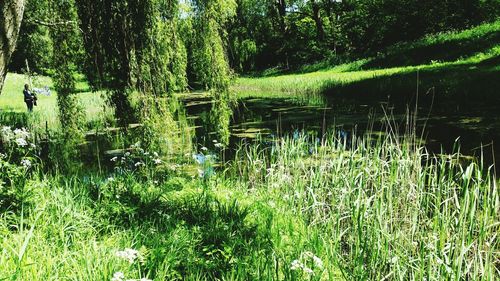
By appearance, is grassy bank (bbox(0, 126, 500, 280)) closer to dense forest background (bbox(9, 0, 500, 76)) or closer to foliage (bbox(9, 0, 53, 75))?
foliage (bbox(9, 0, 53, 75))

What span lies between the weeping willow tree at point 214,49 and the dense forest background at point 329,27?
37.9 ft

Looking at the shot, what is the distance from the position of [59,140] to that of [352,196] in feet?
24.0

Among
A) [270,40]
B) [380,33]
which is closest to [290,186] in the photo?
[380,33]

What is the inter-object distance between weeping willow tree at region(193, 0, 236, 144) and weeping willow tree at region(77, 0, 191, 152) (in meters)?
0.31

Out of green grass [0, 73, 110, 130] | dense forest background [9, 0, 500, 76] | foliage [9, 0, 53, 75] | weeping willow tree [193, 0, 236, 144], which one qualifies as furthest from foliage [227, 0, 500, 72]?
weeping willow tree [193, 0, 236, 144]

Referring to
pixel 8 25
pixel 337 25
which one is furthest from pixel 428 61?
pixel 8 25

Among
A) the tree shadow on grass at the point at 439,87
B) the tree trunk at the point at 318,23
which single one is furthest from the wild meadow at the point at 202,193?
the tree trunk at the point at 318,23

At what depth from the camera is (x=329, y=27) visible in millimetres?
34719

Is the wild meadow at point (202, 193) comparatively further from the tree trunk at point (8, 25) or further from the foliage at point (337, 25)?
the foliage at point (337, 25)

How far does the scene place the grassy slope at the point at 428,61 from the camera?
1400 cm

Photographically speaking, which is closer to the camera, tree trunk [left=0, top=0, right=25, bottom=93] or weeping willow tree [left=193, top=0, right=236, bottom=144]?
tree trunk [left=0, top=0, right=25, bottom=93]

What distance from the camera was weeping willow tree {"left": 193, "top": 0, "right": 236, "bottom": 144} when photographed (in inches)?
168

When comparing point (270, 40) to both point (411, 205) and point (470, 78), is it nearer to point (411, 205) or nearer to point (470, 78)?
point (470, 78)

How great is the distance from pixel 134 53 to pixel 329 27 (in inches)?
1292
